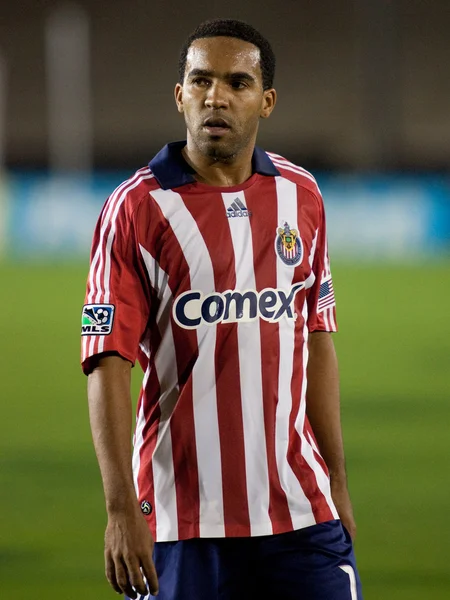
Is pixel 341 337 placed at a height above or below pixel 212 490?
above

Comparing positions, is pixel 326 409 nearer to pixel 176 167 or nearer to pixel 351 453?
pixel 176 167

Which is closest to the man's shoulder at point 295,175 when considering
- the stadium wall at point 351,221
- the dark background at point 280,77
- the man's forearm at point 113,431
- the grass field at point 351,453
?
the man's forearm at point 113,431

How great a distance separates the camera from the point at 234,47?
2504mm

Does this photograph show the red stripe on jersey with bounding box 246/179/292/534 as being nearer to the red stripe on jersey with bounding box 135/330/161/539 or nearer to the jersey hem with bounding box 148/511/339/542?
the jersey hem with bounding box 148/511/339/542

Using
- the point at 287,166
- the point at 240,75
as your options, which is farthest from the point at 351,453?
the point at 240,75

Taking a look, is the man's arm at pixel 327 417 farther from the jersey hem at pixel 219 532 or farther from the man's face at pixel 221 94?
the man's face at pixel 221 94

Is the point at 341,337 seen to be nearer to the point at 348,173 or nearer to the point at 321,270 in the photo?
the point at 321,270

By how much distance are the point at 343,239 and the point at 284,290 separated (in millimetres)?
14349

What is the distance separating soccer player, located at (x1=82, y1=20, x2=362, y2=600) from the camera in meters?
2.39

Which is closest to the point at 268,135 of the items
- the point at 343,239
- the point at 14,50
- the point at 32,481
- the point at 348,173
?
the point at 348,173

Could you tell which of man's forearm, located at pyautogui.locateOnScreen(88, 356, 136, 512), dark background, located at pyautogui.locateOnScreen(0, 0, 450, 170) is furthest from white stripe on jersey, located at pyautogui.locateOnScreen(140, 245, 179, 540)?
dark background, located at pyautogui.locateOnScreen(0, 0, 450, 170)

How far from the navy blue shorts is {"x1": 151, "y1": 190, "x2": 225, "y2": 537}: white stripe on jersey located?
1.8 inches

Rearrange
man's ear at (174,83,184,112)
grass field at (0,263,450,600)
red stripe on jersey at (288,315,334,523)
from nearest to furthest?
red stripe on jersey at (288,315,334,523) < man's ear at (174,83,184,112) < grass field at (0,263,450,600)

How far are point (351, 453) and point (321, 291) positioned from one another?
11.5 ft
